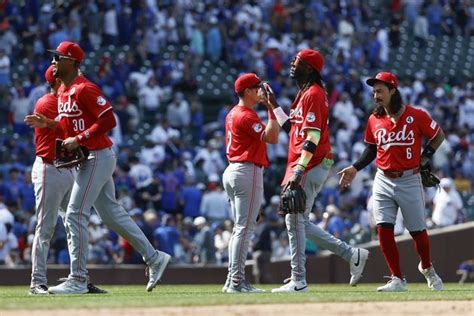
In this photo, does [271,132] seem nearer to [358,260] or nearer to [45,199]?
[358,260]

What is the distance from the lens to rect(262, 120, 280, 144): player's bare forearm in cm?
1166

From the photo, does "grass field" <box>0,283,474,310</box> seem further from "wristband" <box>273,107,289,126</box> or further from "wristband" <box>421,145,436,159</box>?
"wristband" <box>273,107,289,126</box>

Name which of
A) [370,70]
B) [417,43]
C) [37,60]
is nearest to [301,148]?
[37,60]

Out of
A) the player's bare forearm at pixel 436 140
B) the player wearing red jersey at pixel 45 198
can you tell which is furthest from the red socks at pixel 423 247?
the player wearing red jersey at pixel 45 198

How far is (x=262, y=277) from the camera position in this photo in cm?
1816

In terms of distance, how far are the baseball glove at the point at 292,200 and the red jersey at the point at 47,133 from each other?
6.75 ft

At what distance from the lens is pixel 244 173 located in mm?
11945

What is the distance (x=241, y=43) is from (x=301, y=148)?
1760 cm

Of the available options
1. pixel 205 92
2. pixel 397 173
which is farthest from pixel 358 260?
pixel 205 92

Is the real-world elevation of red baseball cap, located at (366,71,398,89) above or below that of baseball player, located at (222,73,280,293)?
above

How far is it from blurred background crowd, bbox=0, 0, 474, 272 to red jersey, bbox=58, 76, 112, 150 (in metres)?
6.78

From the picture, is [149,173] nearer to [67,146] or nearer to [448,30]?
→ [67,146]

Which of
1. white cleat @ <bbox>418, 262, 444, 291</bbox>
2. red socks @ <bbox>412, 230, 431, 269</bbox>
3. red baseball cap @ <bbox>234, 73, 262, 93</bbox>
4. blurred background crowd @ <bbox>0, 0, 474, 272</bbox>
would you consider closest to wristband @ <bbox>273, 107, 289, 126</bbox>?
red baseball cap @ <bbox>234, 73, 262, 93</bbox>

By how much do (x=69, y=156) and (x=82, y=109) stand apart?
0.43 metres
